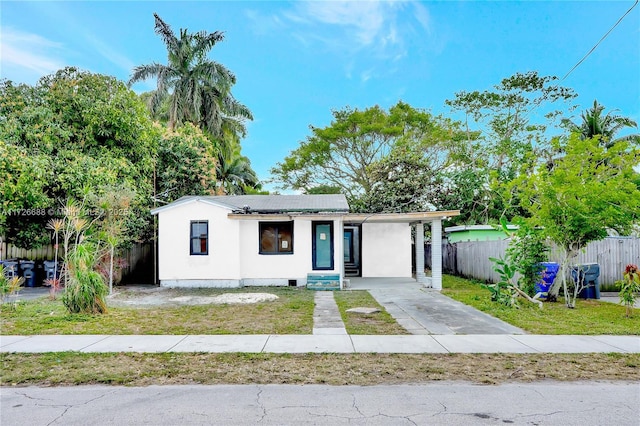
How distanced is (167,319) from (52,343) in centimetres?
230

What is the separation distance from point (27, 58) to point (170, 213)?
23.3 feet

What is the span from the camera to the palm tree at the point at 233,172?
27.1 metres

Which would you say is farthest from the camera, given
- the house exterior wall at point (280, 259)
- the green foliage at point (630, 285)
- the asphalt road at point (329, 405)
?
the house exterior wall at point (280, 259)

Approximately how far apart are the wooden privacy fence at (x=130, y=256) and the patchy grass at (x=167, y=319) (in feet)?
19.0

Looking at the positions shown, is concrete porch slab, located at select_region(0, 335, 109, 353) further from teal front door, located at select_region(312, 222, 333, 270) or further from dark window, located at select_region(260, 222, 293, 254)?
teal front door, located at select_region(312, 222, 333, 270)

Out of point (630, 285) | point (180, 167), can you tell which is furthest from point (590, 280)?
point (180, 167)

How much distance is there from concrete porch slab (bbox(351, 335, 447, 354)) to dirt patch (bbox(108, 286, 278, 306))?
4.87 meters

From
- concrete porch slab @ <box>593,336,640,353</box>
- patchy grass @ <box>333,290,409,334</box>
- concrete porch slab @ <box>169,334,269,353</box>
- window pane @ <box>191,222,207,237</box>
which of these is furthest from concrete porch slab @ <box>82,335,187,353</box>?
window pane @ <box>191,222,207,237</box>

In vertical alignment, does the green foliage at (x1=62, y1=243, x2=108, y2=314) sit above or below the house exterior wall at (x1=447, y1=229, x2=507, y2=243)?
below

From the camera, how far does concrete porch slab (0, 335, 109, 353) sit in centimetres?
605

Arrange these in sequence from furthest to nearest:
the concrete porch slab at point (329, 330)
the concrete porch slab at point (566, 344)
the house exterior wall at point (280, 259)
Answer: the house exterior wall at point (280, 259) < the concrete porch slab at point (329, 330) < the concrete porch slab at point (566, 344)

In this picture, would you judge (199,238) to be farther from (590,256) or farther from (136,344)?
(590,256)

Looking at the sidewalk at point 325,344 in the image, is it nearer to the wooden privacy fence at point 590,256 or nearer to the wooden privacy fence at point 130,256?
the wooden privacy fence at point 590,256

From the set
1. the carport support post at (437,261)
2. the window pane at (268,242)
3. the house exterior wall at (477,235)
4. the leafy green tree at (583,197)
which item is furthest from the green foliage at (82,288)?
the house exterior wall at (477,235)
